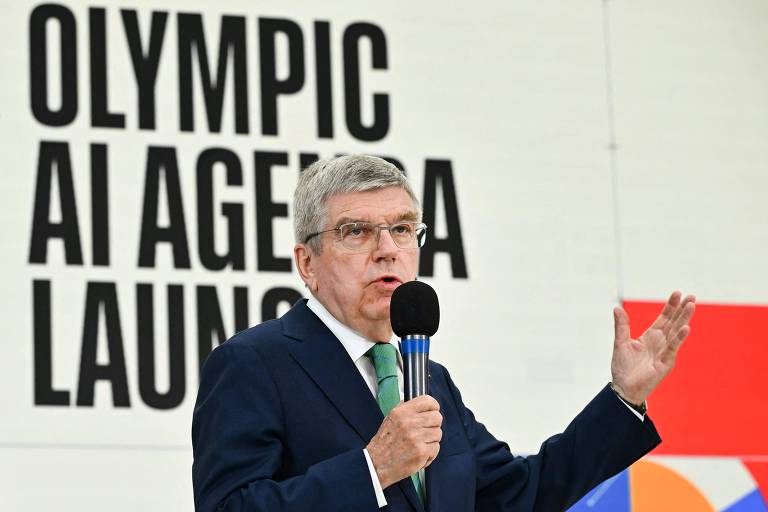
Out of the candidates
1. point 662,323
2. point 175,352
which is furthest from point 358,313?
point 175,352

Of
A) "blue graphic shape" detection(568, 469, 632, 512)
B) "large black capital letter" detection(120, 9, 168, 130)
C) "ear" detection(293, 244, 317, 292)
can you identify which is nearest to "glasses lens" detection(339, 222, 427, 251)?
"ear" detection(293, 244, 317, 292)

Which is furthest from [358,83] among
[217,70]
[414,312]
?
[414,312]

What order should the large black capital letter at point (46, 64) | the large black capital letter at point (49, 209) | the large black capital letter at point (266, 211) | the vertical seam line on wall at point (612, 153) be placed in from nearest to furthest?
the large black capital letter at point (49, 209), the large black capital letter at point (46, 64), the large black capital letter at point (266, 211), the vertical seam line on wall at point (612, 153)

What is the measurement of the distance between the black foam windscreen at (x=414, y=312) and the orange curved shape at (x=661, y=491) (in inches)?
89.5

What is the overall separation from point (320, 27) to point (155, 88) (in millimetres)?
630

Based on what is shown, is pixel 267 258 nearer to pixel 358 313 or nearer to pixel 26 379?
pixel 26 379

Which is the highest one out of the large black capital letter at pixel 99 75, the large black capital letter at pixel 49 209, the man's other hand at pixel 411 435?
the large black capital letter at pixel 99 75

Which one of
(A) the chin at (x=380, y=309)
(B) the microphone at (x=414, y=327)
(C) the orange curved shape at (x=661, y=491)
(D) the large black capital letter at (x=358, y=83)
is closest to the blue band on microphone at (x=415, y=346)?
(B) the microphone at (x=414, y=327)

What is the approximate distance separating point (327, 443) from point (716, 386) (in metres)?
2.55

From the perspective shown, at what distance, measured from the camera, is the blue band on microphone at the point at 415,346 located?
238cm

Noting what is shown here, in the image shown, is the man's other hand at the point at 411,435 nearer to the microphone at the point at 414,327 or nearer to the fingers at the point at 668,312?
the microphone at the point at 414,327

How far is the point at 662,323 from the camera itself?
2742 mm

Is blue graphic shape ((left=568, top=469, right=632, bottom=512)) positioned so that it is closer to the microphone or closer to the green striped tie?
the green striped tie

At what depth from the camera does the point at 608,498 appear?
450 cm
